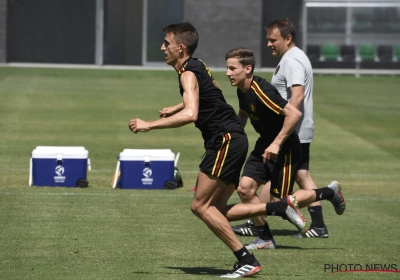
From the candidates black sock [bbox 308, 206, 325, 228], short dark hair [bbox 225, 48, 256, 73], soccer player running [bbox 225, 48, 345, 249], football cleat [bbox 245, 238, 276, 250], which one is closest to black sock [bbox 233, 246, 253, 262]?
soccer player running [bbox 225, 48, 345, 249]

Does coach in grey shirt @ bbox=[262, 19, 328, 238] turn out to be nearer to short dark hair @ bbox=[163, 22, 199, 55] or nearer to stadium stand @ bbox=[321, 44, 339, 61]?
short dark hair @ bbox=[163, 22, 199, 55]

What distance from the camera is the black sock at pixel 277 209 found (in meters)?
7.36

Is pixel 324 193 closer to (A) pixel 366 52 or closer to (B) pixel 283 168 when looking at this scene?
(B) pixel 283 168

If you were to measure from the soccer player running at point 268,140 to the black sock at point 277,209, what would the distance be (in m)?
0.41

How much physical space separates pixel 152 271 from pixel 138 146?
10664mm

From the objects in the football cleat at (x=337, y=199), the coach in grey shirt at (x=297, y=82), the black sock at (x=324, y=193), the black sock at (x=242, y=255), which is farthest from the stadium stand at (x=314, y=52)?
the black sock at (x=242, y=255)

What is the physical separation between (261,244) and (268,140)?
1032 mm

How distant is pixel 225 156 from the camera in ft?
23.2

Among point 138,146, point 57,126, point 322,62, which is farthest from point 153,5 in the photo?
point 138,146

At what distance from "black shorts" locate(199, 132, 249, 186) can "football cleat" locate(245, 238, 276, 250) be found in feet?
4.87

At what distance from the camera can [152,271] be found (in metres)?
7.20

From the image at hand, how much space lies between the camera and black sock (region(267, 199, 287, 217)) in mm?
7355

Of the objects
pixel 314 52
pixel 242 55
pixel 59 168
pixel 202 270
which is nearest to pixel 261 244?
pixel 202 270

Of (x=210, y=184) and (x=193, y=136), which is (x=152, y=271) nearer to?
(x=210, y=184)
